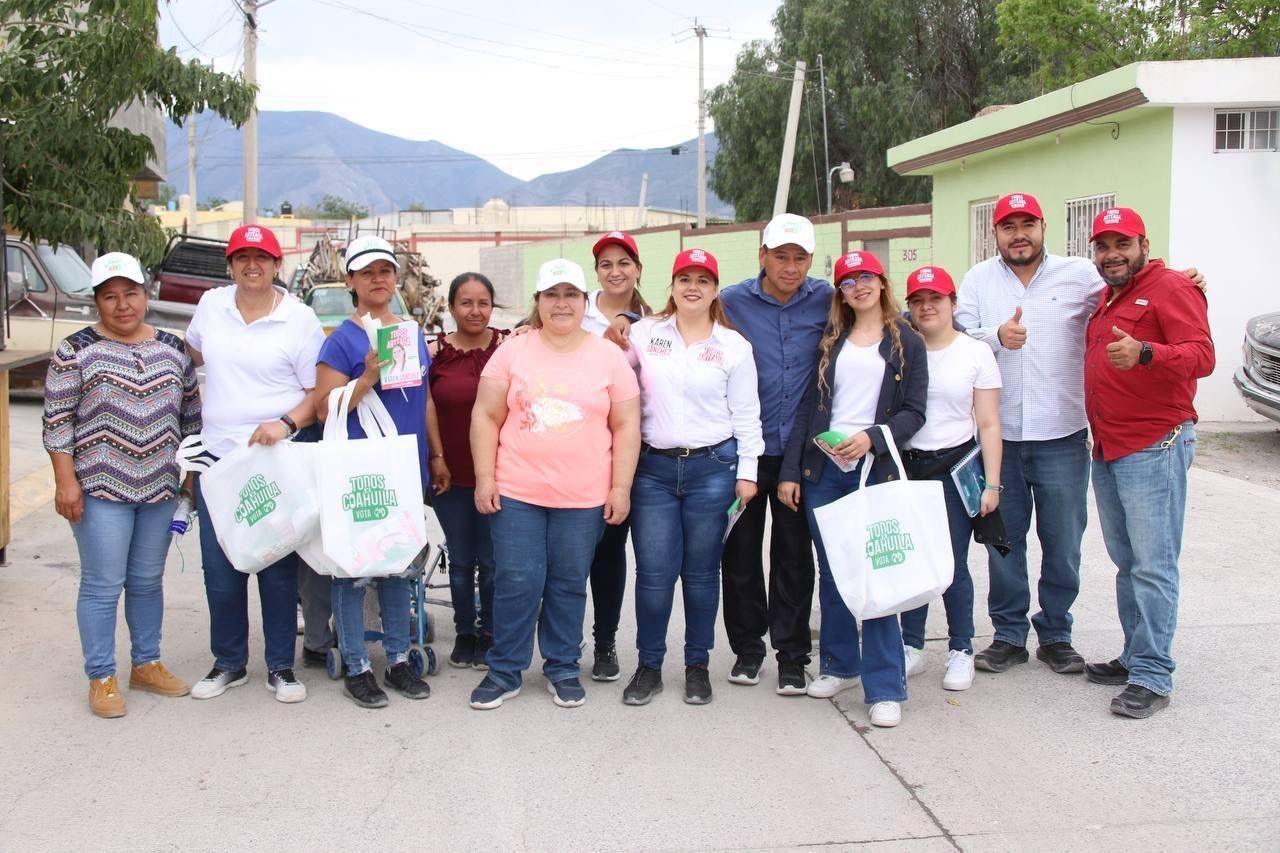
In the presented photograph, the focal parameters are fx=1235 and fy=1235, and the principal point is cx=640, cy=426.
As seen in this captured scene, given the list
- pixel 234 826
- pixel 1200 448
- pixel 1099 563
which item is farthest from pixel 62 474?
pixel 1200 448

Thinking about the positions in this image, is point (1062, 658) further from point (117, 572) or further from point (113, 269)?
point (113, 269)

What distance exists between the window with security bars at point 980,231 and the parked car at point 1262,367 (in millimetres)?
5459

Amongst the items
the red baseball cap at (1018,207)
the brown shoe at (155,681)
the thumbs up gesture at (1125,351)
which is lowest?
the brown shoe at (155,681)

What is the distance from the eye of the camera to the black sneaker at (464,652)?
5.54 m

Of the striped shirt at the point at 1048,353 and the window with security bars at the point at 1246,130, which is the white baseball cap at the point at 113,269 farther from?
the window with security bars at the point at 1246,130

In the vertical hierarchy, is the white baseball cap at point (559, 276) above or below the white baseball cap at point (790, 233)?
below

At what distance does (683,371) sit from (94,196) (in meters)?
4.20

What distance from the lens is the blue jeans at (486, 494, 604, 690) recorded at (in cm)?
488

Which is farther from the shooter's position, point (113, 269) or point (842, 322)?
point (842, 322)

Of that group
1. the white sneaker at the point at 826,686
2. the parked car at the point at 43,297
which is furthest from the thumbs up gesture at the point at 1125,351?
the parked car at the point at 43,297

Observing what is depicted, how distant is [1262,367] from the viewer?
36.1 feet

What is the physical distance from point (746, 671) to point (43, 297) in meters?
11.8

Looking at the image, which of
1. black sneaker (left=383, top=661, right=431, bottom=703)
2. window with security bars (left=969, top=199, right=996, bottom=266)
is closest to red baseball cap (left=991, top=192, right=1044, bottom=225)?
black sneaker (left=383, top=661, right=431, bottom=703)

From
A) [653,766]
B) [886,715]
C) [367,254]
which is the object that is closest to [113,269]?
[367,254]
